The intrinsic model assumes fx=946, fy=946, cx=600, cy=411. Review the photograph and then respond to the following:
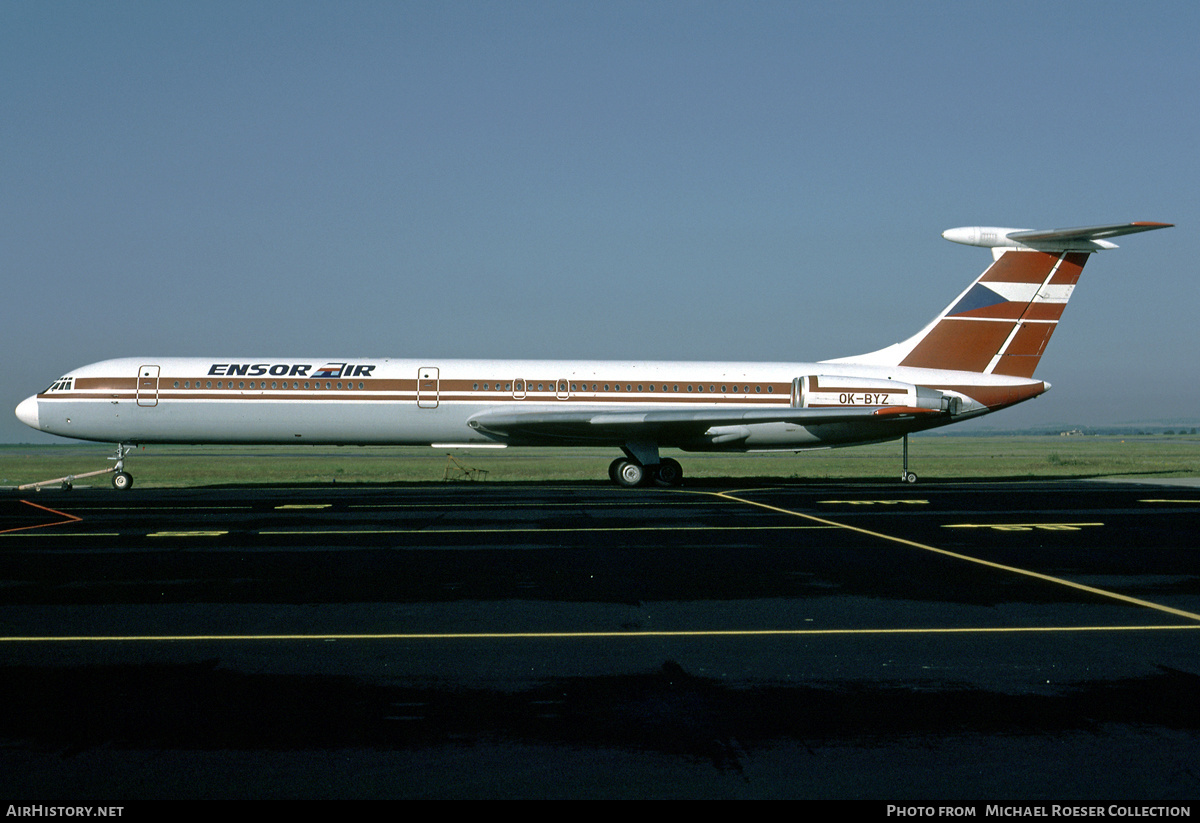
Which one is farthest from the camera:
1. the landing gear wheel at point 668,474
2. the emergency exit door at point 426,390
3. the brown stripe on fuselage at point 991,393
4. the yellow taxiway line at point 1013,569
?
the brown stripe on fuselage at point 991,393

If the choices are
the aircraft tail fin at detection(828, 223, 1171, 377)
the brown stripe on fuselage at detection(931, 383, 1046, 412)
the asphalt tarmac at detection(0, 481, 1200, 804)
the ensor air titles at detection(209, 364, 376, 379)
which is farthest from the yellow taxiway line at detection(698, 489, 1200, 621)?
the aircraft tail fin at detection(828, 223, 1171, 377)

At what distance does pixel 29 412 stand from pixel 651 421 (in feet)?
60.7

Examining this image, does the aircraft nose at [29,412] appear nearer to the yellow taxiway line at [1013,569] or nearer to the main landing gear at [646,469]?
the main landing gear at [646,469]

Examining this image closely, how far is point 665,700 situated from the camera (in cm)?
592

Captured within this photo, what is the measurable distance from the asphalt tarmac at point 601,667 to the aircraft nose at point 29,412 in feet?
51.8

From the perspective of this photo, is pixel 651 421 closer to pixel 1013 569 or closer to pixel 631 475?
pixel 631 475

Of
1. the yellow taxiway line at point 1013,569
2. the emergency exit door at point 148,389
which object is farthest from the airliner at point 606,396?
the yellow taxiway line at point 1013,569

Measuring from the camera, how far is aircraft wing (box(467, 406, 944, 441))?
90.8 feet

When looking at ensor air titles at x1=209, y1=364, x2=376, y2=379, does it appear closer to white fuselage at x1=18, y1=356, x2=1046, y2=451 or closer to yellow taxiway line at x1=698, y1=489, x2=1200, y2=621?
white fuselage at x1=18, y1=356, x2=1046, y2=451

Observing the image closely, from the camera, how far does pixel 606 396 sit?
95.2 feet

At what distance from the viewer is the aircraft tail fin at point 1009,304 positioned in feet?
101

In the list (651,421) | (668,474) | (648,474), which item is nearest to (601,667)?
(651,421)

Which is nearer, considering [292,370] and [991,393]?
[292,370]

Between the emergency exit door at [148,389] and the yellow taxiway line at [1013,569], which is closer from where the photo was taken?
the yellow taxiway line at [1013,569]
